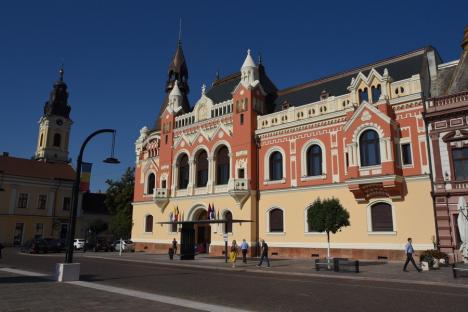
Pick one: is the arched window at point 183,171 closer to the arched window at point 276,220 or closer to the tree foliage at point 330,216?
the arched window at point 276,220

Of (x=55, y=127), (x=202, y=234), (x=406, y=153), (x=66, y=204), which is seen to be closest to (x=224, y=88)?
(x=202, y=234)

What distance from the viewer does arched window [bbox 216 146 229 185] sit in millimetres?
35750

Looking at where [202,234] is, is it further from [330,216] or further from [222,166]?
[330,216]

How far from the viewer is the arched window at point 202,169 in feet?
123

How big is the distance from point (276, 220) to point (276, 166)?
4.60 metres

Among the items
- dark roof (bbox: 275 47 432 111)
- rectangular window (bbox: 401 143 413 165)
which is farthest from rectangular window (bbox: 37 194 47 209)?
rectangular window (bbox: 401 143 413 165)

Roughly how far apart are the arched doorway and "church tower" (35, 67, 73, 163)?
169 feet

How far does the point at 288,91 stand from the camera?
1460 inches

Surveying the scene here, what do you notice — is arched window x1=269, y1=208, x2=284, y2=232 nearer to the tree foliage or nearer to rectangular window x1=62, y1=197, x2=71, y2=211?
the tree foliage

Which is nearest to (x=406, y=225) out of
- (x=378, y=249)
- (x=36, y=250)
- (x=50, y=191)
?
(x=378, y=249)

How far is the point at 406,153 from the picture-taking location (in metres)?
25.9

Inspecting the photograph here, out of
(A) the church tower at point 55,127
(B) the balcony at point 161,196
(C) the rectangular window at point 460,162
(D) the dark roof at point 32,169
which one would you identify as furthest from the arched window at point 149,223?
(A) the church tower at point 55,127

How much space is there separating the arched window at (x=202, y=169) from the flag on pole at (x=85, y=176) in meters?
20.7

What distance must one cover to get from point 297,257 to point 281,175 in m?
6.84
